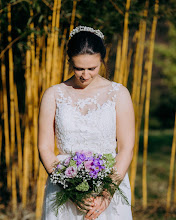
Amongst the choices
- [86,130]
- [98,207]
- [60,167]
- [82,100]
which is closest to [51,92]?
[82,100]

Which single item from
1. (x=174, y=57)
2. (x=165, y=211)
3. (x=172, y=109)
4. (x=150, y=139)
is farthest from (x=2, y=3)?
(x=172, y=109)

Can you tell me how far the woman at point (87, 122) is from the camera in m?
1.68

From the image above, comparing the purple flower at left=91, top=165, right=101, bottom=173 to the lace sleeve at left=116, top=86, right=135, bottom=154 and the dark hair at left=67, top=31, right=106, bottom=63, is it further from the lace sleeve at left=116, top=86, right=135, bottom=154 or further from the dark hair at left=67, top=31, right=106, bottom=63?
the dark hair at left=67, top=31, right=106, bottom=63

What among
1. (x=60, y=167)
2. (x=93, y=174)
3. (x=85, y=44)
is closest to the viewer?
(x=93, y=174)

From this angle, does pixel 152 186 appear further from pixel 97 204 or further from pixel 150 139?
pixel 150 139

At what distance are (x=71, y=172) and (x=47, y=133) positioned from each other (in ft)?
1.07

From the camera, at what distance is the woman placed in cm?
168

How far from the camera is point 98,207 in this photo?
5.27ft

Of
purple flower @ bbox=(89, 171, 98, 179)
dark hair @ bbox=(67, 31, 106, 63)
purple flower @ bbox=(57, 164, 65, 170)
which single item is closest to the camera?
purple flower @ bbox=(89, 171, 98, 179)

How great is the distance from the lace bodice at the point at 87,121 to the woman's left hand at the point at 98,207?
10.7 inches

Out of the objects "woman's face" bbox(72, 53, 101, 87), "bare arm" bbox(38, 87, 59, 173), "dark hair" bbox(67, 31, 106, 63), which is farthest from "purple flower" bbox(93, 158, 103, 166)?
"dark hair" bbox(67, 31, 106, 63)

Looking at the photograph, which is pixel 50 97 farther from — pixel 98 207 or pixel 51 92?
pixel 98 207

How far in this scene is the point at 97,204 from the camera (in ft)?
5.25

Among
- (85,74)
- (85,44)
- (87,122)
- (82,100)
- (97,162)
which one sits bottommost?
(97,162)
